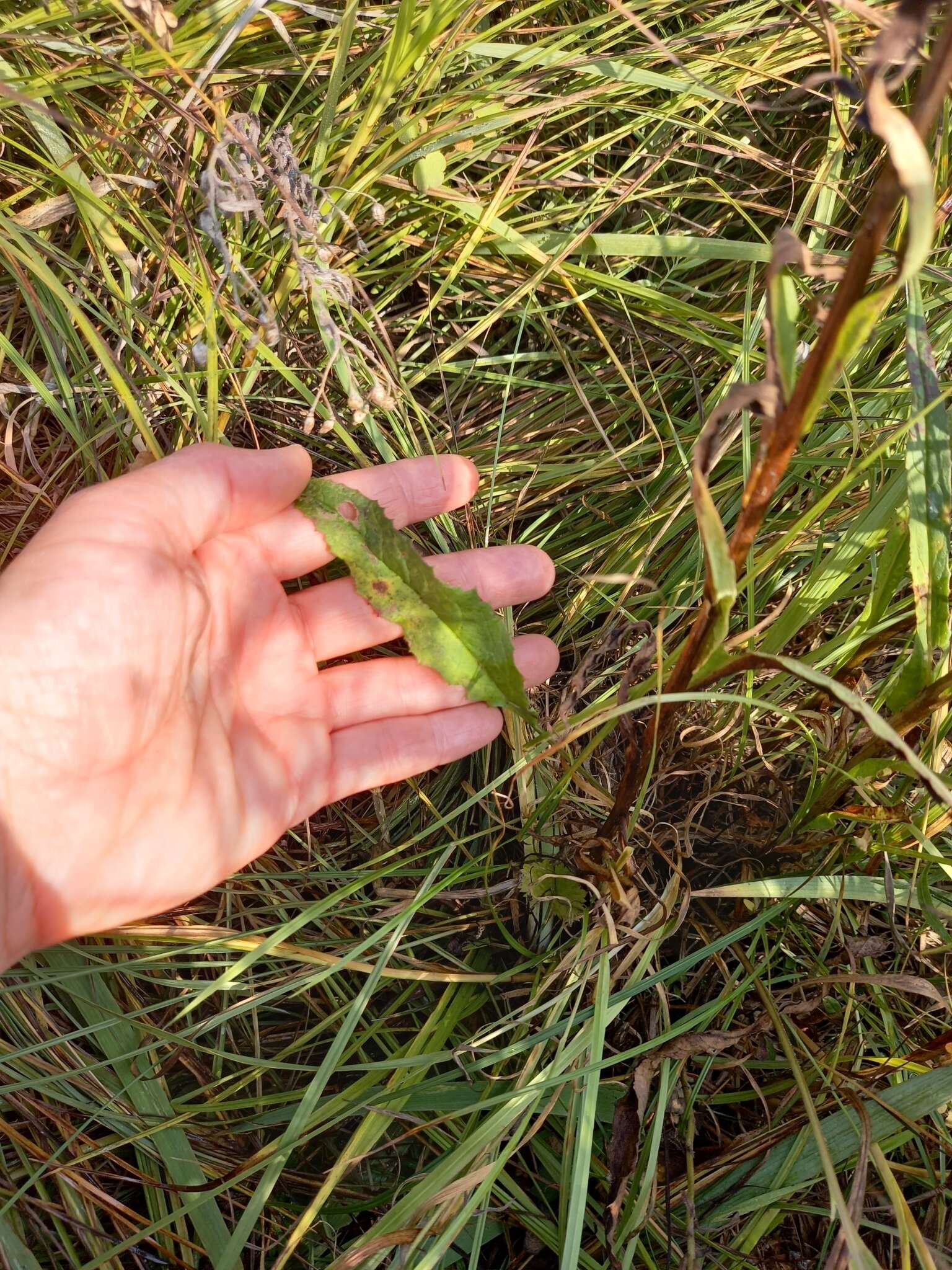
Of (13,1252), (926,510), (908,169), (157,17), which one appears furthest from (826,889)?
(157,17)

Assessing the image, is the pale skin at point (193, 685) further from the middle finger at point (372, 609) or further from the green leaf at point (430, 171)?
the green leaf at point (430, 171)

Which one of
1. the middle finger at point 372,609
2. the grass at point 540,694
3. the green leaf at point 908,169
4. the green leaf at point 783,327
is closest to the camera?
the green leaf at point 908,169

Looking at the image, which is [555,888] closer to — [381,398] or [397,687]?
[397,687]

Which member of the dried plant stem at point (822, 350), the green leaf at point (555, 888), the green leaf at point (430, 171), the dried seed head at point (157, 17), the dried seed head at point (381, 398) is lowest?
the green leaf at point (555, 888)

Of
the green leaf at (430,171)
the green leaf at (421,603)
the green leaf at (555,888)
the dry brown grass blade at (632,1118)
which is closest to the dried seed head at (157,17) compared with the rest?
the green leaf at (430,171)

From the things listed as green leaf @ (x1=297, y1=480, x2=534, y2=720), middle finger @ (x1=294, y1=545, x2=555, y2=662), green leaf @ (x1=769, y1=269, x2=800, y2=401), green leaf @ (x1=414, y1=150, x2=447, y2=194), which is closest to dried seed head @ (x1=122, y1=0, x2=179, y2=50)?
green leaf @ (x1=414, y1=150, x2=447, y2=194)
